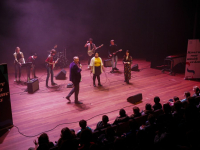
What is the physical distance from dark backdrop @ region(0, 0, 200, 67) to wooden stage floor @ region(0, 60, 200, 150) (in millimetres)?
3932

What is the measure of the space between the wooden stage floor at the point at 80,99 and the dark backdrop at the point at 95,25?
12.9ft

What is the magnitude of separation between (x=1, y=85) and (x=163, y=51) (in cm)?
1146

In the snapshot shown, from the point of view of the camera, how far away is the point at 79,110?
722cm

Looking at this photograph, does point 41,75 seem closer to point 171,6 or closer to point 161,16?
point 161,16

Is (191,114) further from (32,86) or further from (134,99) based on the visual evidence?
(32,86)

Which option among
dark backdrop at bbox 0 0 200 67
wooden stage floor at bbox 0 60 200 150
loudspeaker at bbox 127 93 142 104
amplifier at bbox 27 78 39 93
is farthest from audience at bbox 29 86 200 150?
dark backdrop at bbox 0 0 200 67

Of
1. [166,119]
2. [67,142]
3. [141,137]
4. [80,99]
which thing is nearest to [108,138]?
[141,137]

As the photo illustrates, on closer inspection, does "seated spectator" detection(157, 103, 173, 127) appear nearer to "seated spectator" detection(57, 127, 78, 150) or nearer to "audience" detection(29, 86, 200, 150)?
"audience" detection(29, 86, 200, 150)

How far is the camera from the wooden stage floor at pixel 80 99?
5949mm

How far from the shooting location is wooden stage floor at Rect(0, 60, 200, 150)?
19.5 ft

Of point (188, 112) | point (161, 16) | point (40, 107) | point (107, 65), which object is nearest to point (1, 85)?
point (40, 107)

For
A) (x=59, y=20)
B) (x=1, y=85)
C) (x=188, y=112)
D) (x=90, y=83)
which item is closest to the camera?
(x=188, y=112)

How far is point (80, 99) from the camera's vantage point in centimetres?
831

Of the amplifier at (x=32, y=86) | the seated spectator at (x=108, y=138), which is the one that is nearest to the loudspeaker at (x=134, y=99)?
the seated spectator at (x=108, y=138)
